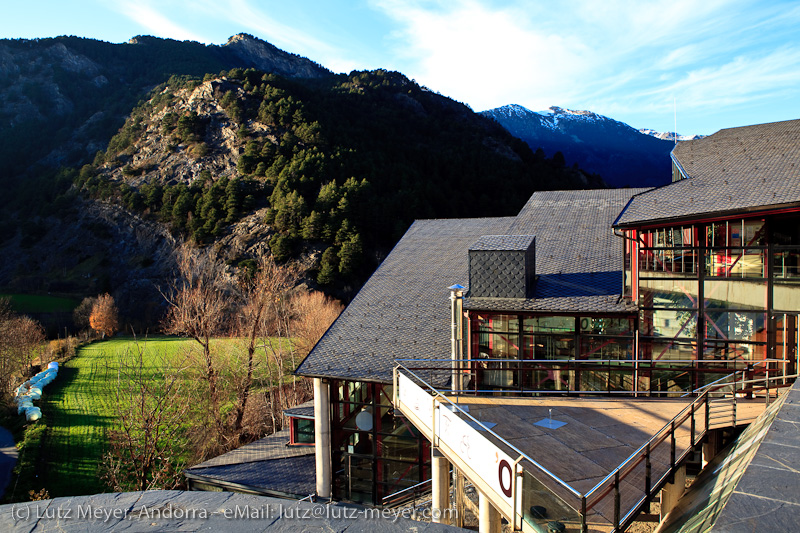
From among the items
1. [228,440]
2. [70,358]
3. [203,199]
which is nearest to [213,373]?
[228,440]

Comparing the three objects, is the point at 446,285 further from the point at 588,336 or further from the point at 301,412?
the point at 301,412

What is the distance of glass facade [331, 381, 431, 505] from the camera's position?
14.6m

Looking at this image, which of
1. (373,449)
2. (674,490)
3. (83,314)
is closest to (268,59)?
(83,314)

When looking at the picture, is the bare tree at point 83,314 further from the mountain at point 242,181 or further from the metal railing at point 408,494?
the metal railing at point 408,494

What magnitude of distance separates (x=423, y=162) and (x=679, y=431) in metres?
65.8

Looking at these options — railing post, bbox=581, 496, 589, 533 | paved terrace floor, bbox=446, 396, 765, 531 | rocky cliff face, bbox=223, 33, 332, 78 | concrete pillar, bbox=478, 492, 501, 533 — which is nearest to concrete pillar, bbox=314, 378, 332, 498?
paved terrace floor, bbox=446, 396, 765, 531

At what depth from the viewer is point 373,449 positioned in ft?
49.0

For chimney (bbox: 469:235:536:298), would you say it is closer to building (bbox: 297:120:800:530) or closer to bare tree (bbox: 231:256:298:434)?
building (bbox: 297:120:800:530)

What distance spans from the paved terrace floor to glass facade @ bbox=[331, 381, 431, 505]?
536 centimetres

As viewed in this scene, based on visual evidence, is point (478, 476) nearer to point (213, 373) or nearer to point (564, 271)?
point (564, 271)

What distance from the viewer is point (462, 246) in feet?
65.0

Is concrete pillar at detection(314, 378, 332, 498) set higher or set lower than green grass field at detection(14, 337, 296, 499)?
higher

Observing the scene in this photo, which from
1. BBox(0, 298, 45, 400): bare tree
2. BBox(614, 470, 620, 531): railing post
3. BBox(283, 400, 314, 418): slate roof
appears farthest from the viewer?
BBox(0, 298, 45, 400): bare tree

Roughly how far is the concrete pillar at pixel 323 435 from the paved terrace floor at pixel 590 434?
248 inches
